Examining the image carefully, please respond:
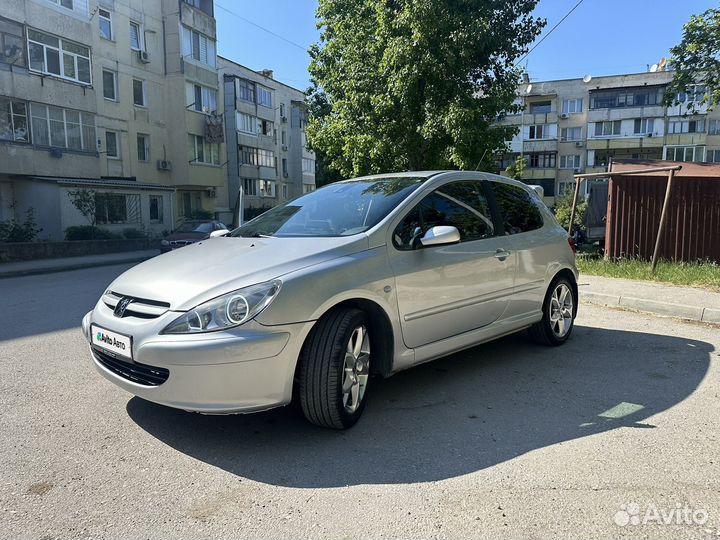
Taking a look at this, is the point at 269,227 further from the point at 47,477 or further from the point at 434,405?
the point at 47,477

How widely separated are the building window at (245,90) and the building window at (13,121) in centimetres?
2004

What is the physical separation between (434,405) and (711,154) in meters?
59.1

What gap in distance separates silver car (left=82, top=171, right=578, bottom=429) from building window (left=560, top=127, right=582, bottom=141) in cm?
5582

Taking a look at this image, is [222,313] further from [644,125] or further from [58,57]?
[644,125]

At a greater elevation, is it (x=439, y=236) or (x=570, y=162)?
(x=570, y=162)

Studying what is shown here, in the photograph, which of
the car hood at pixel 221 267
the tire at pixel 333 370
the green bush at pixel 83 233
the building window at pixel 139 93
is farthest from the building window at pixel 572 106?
the tire at pixel 333 370

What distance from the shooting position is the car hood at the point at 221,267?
3088mm

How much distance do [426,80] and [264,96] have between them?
3164cm

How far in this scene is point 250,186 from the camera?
140 ft

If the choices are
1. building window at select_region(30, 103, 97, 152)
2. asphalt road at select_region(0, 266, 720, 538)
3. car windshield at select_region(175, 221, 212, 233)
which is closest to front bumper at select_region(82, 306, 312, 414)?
asphalt road at select_region(0, 266, 720, 538)

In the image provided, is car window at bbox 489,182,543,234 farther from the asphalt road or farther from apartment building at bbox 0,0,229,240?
apartment building at bbox 0,0,229,240

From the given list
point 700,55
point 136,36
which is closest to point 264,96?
point 136,36

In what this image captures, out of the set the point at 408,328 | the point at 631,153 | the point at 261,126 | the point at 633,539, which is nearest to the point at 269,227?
the point at 408,328

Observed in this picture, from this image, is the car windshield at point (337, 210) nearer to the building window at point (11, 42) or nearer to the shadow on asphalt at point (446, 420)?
the shadow on asphalt at point (446, 420)
